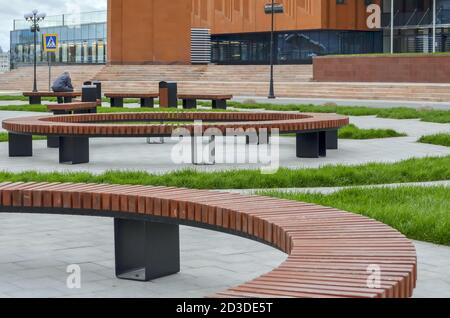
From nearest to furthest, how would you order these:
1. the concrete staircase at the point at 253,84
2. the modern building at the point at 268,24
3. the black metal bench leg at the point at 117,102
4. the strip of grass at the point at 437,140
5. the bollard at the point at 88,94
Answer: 1. the strip of grass at the point at 437,140
2. the bollard at the point at 88,94
3. the black metal bench leg at the point at 117,102
4. the concrete staircase at the point at 253,84
5. the modern building at the point at 268,24

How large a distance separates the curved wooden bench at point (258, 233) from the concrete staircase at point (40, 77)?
50.5m

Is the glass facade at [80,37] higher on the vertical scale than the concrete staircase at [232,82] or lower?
higher

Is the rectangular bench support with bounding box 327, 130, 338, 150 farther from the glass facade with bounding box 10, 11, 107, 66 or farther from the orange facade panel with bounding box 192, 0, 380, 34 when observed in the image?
the glass facade with bounding box 10, 11, 107, 66

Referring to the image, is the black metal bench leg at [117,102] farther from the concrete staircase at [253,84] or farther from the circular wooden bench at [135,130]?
the circular wooden bench at [135,130]

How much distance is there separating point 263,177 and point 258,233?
4.92 meters

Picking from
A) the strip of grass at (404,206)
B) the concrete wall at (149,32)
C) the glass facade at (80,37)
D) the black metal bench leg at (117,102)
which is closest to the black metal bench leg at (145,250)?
the strip of grass at (404,206)

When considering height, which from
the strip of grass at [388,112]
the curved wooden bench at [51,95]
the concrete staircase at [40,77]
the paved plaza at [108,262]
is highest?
the concrete staircase at [40,77]

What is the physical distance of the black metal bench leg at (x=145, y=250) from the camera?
652 centimetres

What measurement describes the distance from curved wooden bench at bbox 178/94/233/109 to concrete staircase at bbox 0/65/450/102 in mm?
12286

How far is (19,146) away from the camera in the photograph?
1502cm

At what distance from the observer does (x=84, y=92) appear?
25.0m

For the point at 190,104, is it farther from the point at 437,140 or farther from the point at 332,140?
the point at 332,140

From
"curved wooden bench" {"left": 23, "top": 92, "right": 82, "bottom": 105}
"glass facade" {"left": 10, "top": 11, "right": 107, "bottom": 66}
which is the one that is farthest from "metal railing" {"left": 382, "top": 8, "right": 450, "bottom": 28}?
"curved wooden bench" {"left": 23, "top": 92, "right": 82, "bottom": 105}
